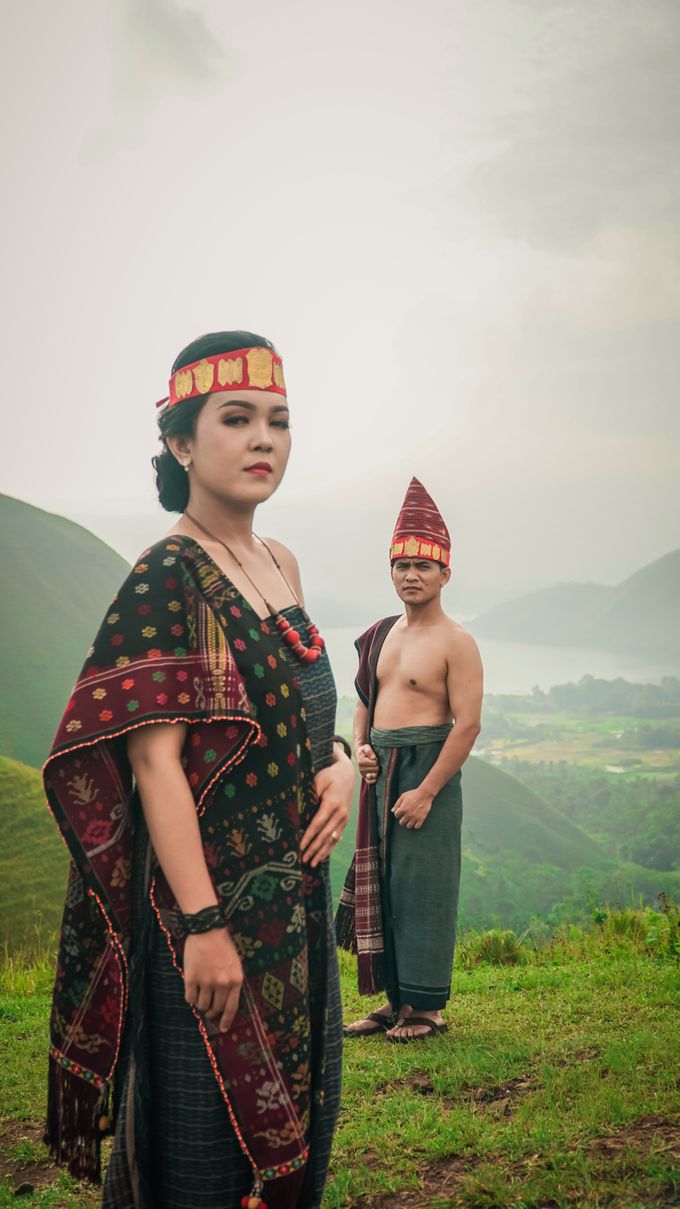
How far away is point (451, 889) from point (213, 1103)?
286 cm

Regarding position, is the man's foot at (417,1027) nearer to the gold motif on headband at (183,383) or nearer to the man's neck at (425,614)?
the man's neck at (425,614)

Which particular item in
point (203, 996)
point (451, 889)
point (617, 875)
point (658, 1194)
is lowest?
point (617, 875)

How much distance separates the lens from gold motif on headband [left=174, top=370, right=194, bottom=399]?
6.48 feet

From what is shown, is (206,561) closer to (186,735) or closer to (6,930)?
(186,735)

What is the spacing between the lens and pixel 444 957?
14.5ft

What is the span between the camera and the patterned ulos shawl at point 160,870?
1720mm

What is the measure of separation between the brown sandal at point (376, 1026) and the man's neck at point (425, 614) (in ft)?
6.36

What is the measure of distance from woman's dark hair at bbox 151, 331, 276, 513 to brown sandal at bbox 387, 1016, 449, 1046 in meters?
3.15

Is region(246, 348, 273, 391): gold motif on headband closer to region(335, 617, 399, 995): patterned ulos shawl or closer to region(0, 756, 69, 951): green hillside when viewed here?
region(335, 617, 399, 995): patterned ulos shawl

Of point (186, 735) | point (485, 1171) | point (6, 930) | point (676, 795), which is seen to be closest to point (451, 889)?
point (485, 1171)

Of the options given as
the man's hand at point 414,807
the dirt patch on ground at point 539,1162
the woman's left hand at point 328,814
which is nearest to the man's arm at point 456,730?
the man's hand at point 414,807

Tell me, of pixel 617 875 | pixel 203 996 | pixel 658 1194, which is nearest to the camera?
pixel 203 996

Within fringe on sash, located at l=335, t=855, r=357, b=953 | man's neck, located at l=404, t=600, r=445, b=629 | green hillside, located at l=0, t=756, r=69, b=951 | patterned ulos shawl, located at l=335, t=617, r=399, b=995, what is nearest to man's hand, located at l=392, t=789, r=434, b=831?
patterned ulos shawl, located at l=335, t=617, r=399, b=995

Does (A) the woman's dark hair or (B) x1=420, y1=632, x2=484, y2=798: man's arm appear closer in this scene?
(A) the woman's dark hair
